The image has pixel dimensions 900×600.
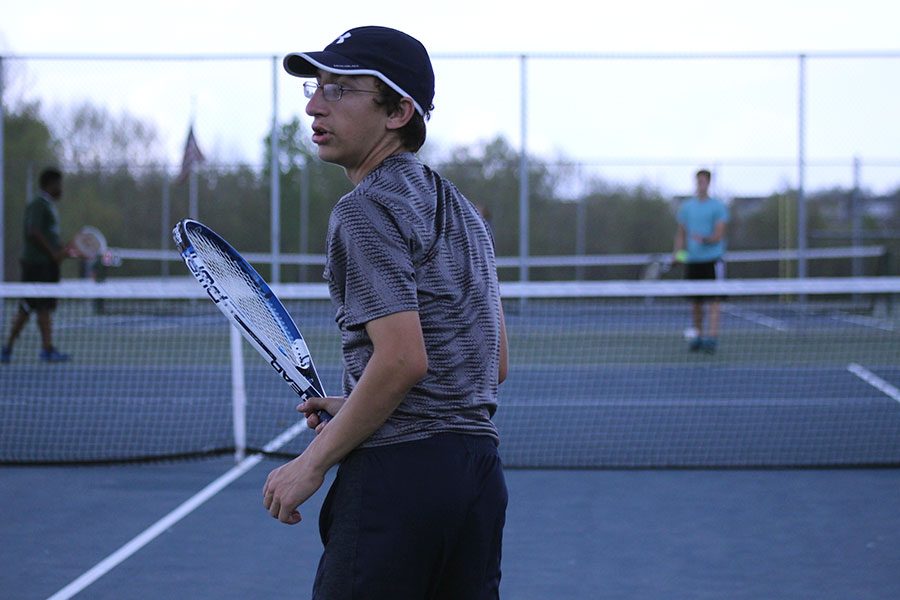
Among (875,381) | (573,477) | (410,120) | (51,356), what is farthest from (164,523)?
(875,381)

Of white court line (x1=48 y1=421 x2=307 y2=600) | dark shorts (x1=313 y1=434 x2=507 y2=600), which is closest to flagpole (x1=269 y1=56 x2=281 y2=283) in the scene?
white court line (x1=48 y1=421 x2=307 y2=600)

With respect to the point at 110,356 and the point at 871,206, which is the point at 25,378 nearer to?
the point at 110,356

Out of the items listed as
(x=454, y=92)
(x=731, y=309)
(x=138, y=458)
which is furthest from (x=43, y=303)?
(x=731, y=309)

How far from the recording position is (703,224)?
11719 mm

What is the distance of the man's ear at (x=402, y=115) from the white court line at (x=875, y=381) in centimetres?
725

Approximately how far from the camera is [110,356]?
37.9ft

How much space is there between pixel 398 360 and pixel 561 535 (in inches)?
120

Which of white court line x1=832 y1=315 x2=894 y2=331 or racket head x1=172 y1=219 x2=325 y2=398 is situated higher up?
racket head x1=172 y1=219 x2=325 y2=398

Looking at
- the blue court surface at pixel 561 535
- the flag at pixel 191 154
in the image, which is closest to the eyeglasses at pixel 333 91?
the blue court surface at pixel 561 535

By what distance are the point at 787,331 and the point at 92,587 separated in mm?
10739

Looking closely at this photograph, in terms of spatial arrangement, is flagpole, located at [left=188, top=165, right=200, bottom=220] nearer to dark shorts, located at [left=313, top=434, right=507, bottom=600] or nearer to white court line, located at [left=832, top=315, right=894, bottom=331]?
white court line, located at [left=832, top=315, right=894, bottom=331]

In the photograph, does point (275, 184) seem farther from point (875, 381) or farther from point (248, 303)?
point (248, 303)

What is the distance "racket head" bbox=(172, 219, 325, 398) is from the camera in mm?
2387

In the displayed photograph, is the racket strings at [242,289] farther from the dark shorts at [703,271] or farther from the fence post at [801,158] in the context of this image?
the fence post at [801,158]
